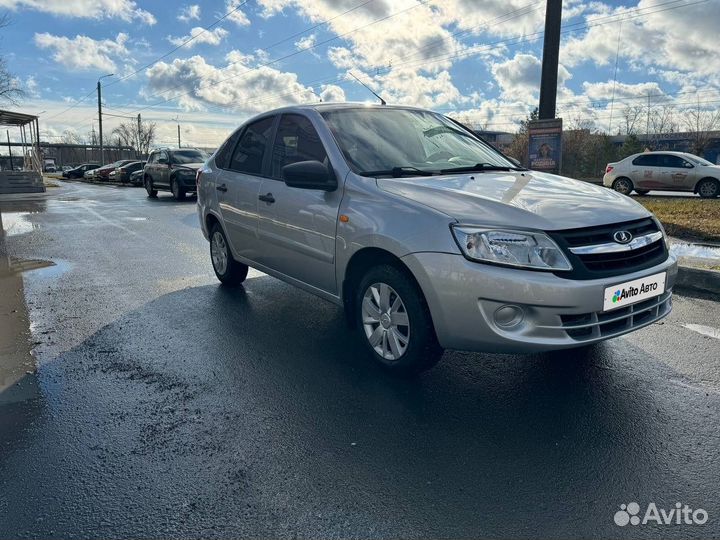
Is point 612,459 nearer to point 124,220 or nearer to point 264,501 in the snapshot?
point 264,501

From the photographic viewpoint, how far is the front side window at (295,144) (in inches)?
169

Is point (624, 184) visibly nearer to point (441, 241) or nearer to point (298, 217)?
point (298, 217)

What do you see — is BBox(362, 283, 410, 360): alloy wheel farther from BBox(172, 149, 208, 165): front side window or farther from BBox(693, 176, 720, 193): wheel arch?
BBox(172, 149, 208, 165): front side window

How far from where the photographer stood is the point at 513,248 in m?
3.06

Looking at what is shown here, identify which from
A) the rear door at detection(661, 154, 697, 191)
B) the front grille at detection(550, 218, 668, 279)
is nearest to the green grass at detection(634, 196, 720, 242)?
the rear door at detection(661, 154, 697, 191)

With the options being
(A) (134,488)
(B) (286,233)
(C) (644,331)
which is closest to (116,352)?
(B) (286,233)

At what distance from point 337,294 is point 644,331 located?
251cm

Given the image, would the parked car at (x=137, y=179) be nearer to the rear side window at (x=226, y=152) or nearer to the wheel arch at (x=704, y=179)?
the wheel arch at (x=704, y=179)

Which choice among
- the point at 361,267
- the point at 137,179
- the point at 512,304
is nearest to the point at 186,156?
the point at 137,179

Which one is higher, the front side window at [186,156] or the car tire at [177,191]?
the front side window at [186,156]

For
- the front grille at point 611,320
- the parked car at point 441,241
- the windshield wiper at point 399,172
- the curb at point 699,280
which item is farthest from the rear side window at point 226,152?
the curb at point 699,280

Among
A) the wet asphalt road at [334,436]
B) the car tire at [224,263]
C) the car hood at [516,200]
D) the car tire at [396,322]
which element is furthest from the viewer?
the car tire at [224,263]

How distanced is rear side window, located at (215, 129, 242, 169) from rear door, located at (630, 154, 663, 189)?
16.2 metres

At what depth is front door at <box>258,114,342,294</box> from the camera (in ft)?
13.4
